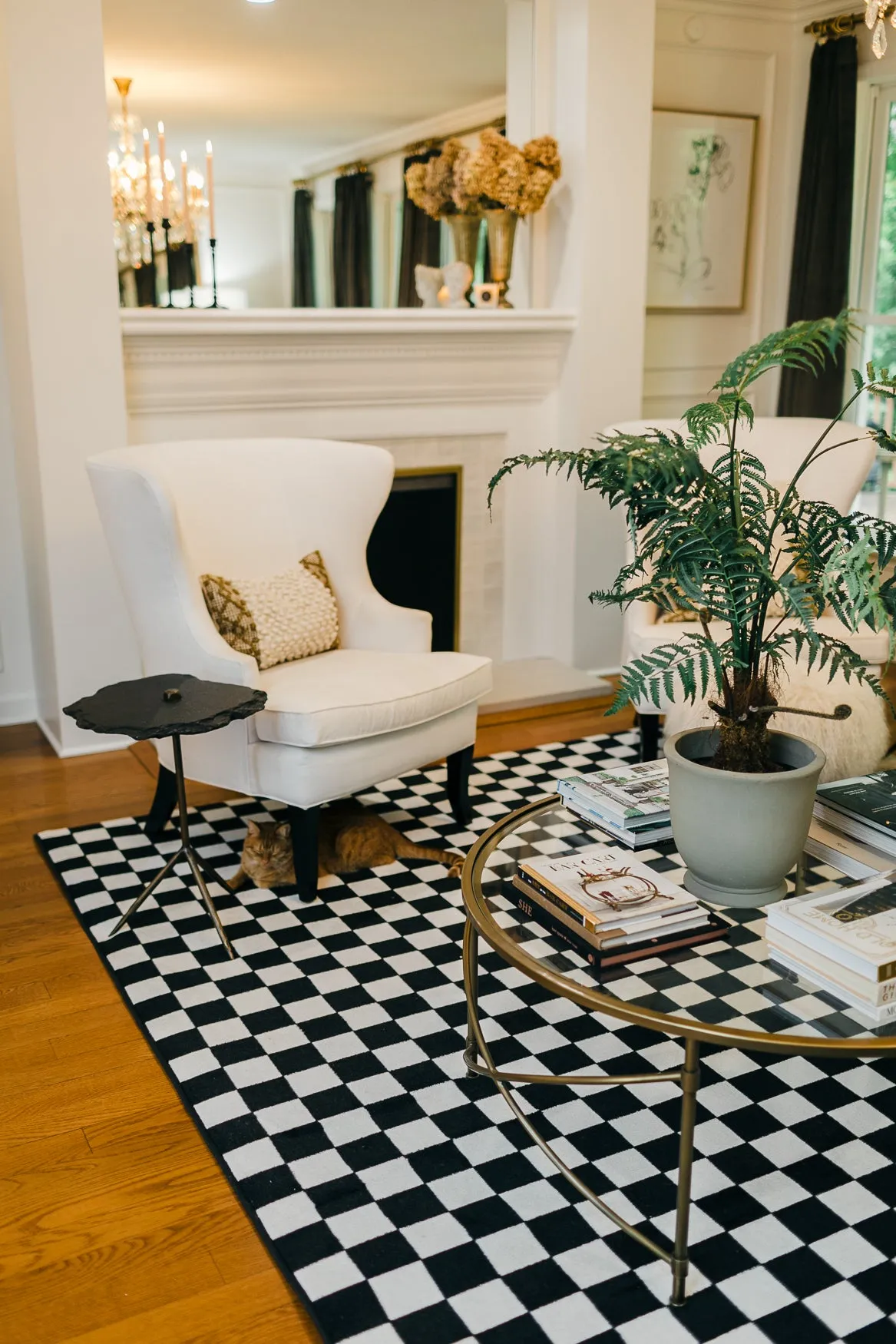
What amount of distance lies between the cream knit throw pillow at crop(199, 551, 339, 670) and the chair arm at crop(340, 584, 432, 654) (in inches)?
3.1

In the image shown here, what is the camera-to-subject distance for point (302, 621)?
3.18 meters

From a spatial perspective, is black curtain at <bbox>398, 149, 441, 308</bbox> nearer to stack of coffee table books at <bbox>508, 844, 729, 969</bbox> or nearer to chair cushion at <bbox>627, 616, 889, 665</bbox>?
chair cushion at <bbox>627, 616, 889, 665</bbox>

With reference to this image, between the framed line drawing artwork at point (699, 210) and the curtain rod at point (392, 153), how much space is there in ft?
2.78

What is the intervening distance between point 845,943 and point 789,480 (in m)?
2.26

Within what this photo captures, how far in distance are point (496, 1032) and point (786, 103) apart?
4.17 meters

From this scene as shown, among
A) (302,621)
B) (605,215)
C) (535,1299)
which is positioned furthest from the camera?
(605,215)

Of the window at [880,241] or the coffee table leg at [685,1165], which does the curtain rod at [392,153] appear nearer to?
the window at [880,241]

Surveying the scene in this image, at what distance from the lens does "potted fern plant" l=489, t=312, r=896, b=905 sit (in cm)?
183

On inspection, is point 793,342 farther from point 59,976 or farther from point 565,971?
point 59,976

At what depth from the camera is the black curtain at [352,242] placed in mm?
3916

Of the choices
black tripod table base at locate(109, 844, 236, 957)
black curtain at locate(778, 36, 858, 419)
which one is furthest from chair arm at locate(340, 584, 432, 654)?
black curtain at locate(778, 36, 858, 419)

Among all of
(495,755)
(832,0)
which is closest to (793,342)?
(495,755)

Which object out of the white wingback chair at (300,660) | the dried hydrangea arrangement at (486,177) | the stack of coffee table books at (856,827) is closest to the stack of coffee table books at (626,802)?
the stack of coffee table books at (856,827)

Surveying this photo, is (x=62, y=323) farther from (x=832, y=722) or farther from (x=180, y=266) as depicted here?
(x=832, y=722)
